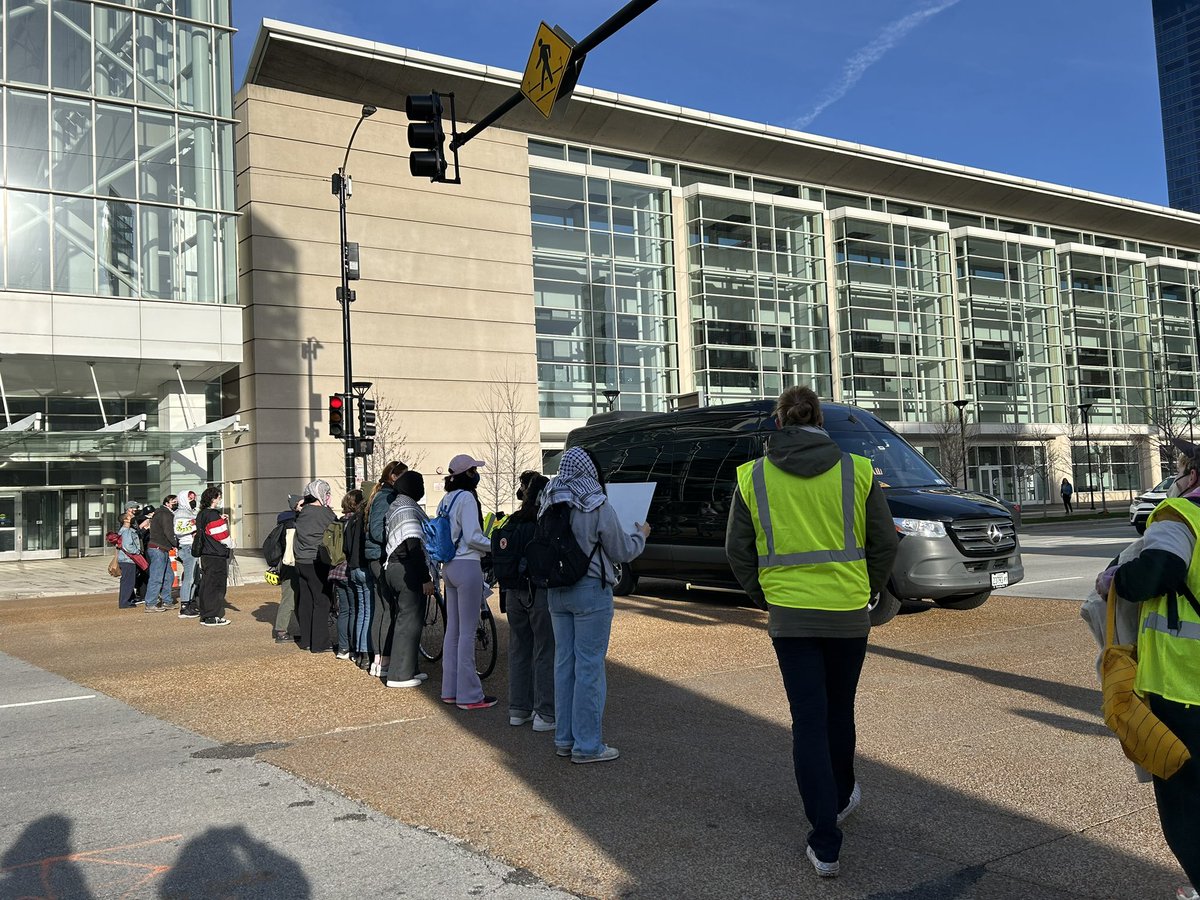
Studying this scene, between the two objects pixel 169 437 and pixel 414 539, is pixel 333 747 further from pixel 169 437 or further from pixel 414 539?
pixel 169 437

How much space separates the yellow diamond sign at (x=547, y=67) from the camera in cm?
940

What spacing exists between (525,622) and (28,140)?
31000 mm

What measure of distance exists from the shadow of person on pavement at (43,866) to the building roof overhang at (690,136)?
1080 inches

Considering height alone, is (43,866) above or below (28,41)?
below

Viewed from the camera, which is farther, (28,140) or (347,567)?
(28,140)

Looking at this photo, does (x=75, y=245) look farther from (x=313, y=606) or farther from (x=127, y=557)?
(x=313, y=606)

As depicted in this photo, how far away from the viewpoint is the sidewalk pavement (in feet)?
71.3

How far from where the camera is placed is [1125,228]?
215 feet

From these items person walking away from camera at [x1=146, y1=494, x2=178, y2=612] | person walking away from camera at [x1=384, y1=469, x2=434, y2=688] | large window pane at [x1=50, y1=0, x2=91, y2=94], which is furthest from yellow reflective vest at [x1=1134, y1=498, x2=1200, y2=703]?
large window pane at [x1=50, y1=0, x2=91, y2=94]

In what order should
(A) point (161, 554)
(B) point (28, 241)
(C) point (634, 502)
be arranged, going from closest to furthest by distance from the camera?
(C) point (634, 502)
(A) point (161, 554)
(B) point (28, 241)

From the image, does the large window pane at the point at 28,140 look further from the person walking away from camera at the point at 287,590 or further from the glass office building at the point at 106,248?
the person walking away from camera at the point at 287,590

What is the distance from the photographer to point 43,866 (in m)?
4.38

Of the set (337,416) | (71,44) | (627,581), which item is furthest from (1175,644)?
(71,44)

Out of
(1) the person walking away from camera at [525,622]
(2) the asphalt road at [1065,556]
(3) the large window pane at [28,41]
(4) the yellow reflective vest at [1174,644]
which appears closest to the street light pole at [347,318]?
(3) the large window pane at [28,41]
